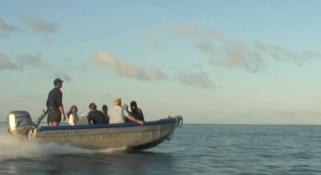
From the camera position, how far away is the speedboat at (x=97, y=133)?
59.9 feet

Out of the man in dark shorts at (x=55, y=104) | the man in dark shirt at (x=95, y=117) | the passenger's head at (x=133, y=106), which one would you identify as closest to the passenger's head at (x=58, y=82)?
the man in dark shorts at (x=55, y=104)

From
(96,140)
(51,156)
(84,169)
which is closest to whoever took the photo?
(84,169)

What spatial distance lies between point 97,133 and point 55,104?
2161mm

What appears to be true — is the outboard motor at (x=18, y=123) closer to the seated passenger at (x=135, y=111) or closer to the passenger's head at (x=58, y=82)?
the passenger's head at (x=58, y=82)

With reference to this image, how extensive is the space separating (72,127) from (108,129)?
1.42 m

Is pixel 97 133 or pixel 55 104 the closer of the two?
pixel 55 104

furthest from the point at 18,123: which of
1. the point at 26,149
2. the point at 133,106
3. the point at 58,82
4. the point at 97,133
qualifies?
the point at 133,106

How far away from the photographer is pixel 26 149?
709 inches

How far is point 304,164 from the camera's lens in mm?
19656

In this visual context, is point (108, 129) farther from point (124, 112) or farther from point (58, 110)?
point (58, 110)

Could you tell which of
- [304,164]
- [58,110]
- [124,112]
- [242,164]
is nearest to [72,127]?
[58,110]

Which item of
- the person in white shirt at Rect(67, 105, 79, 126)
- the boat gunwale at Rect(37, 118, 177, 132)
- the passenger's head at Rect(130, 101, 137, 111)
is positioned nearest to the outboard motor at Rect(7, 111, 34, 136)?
the boat gunwale at Rect(37, 118, 177, 132)

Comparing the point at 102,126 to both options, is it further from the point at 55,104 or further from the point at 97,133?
the point at 55,104

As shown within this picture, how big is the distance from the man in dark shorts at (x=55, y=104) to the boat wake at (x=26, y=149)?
861 millimetres
